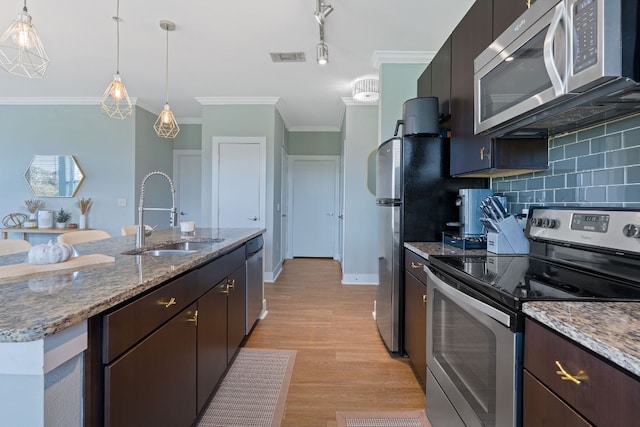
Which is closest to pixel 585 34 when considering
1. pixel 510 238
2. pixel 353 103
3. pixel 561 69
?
pixel 561 69

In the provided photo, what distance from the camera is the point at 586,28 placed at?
919 mm

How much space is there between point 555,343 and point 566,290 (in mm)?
294

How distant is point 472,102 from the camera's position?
6.03ft

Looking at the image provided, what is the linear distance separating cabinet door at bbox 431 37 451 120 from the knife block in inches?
36.7

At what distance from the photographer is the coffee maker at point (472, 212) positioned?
2035mm

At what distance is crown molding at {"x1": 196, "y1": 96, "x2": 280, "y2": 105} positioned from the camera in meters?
4.52

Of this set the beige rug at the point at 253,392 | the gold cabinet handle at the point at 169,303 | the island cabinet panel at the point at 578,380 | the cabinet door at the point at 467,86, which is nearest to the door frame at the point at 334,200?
the beige rug at the point at 253,392

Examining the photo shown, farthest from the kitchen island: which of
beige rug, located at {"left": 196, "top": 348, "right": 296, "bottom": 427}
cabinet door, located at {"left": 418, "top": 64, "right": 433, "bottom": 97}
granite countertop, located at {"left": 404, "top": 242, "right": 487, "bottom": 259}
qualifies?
cabinet door, located at {"left": 418, "top": 64, "right": 433, "bottom": 97}

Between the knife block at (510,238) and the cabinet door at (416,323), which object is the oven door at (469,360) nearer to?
the cabinet door at (416,323)

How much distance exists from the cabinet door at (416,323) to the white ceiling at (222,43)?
6.75 ft

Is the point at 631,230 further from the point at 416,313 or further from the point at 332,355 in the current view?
the point at 332,355

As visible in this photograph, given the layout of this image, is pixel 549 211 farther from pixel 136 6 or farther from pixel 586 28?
pixel 136 6

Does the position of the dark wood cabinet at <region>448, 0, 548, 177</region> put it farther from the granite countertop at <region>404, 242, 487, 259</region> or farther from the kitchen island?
the kitchen island

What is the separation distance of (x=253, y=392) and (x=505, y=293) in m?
1.60
